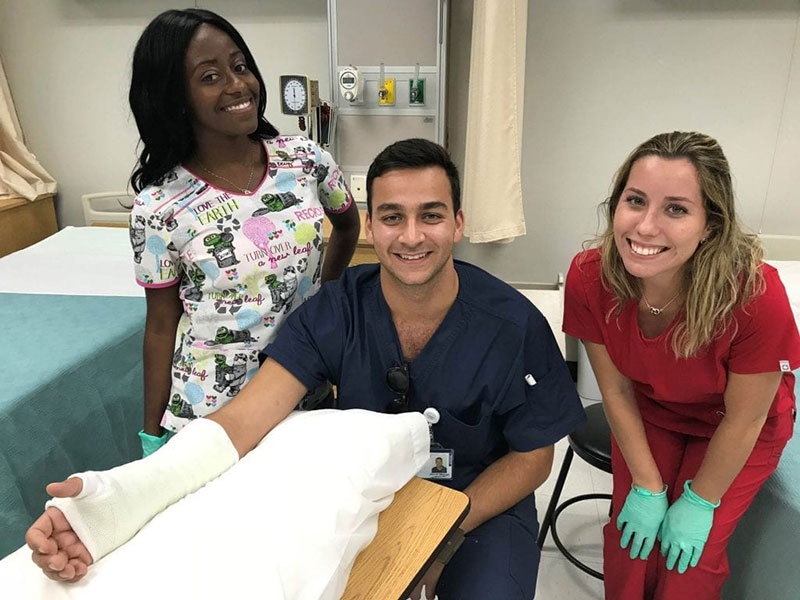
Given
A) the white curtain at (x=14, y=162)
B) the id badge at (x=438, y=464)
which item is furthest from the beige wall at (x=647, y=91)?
the white curtain at (x=14, y=162)

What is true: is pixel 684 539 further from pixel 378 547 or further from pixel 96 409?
pixel 96 409

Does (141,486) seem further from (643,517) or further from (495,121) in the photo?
(495,121)

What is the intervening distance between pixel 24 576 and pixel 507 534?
2.76ft

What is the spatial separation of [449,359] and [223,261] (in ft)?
1.62

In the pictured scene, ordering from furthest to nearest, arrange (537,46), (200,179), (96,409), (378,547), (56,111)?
(56,111) → (537,46) → (96,409) → (200,179) → (378,547)

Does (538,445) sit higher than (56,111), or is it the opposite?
(56,111)

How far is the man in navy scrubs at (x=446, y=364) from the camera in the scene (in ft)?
3.86

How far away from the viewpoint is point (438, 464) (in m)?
1.21

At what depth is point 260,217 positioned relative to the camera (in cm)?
121

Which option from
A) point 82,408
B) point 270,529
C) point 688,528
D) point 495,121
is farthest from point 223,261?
point 495,121

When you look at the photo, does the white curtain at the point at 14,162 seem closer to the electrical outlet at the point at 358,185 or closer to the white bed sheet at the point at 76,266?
the white bed sheet at the point at 76,266

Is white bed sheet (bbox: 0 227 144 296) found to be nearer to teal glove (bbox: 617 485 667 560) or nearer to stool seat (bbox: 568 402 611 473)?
stool seat (bbox: 568 402 611 473)

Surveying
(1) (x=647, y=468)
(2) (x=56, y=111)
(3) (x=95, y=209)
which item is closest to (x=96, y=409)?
(1) (x=647, y=468)

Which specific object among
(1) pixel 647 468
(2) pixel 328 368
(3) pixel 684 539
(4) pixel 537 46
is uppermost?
(4) pixel 537 46
